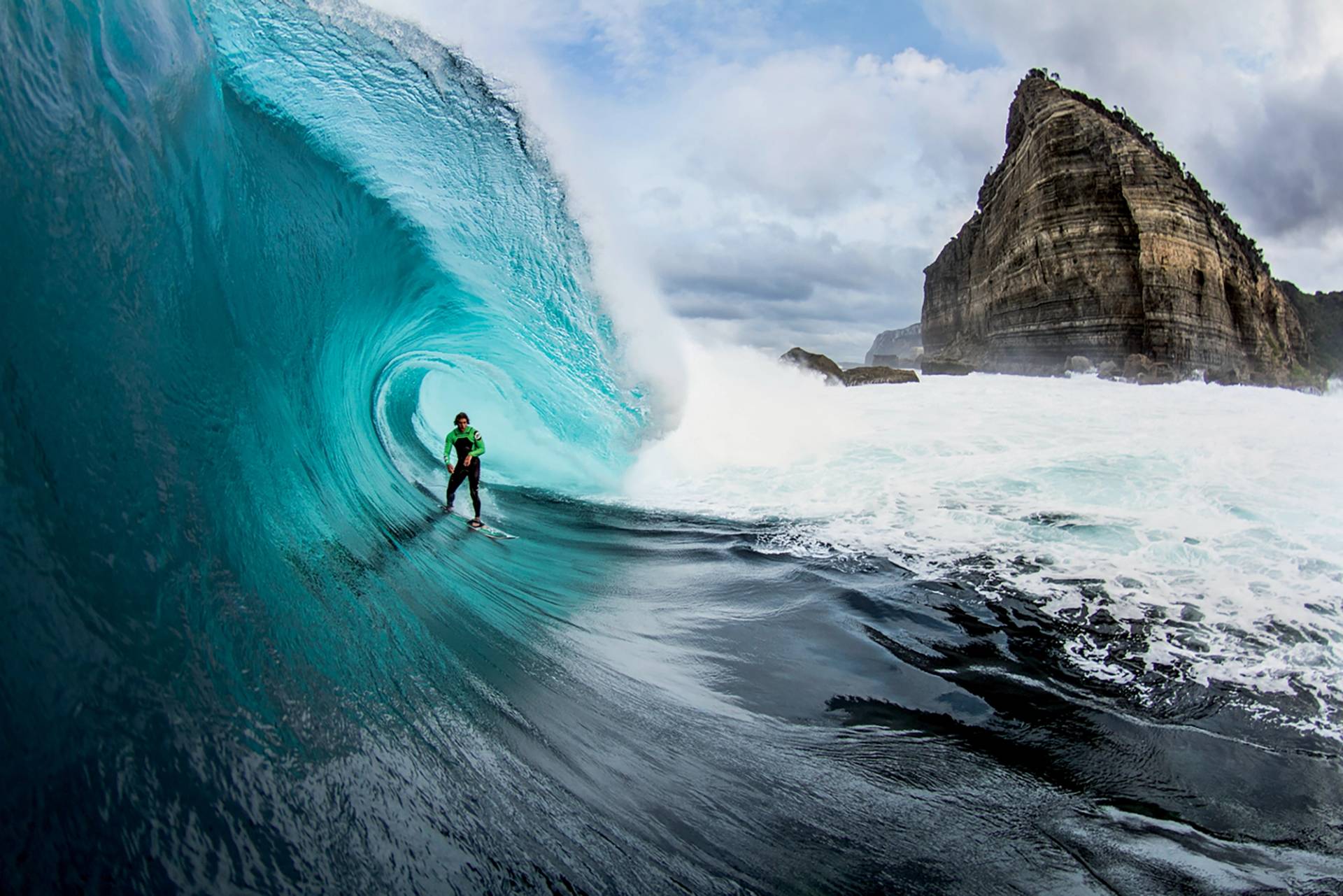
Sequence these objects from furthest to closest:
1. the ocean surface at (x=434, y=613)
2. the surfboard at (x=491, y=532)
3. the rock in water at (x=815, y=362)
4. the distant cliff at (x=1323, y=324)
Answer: the distant cliff at (x=1323, y=324) → the rock in water at (x=815, y=362) → the surfboard at (x=491, y=532) → the ocean surface at (x=434, y=613)

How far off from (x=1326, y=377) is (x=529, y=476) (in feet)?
153

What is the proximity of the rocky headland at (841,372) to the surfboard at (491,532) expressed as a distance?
739 inches

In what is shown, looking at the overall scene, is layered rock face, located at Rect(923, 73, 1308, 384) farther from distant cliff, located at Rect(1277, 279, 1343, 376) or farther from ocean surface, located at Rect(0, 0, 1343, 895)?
ocean surface, located at Rect(0, 0, 1343, 895)

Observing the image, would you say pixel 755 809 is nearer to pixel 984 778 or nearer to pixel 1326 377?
pixel 984 778

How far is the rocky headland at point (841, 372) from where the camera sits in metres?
24.2

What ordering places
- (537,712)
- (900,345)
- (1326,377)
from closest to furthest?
(537,712) → (1326,377) → (900,345)

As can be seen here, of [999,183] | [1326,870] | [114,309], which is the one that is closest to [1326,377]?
[999,183]

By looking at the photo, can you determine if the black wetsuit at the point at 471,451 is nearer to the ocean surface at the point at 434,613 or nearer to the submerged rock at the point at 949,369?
the ocean surface at the point at 434,613

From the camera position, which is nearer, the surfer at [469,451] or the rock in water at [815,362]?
the surfer at [469,451]

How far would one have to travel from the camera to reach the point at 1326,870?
2.08 m

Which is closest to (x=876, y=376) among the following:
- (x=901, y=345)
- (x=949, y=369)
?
(x=949, y=369)

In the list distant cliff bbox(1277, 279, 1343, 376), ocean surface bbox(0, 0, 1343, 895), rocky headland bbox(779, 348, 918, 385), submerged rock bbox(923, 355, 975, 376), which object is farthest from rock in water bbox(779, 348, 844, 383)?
distant cliff bbox(1277, 279, 1343, 376)

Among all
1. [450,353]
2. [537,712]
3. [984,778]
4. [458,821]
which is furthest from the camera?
[450,353]

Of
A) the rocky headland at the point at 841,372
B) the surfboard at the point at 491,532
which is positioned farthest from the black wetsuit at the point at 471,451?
the rocky headland at the point at 841,372
